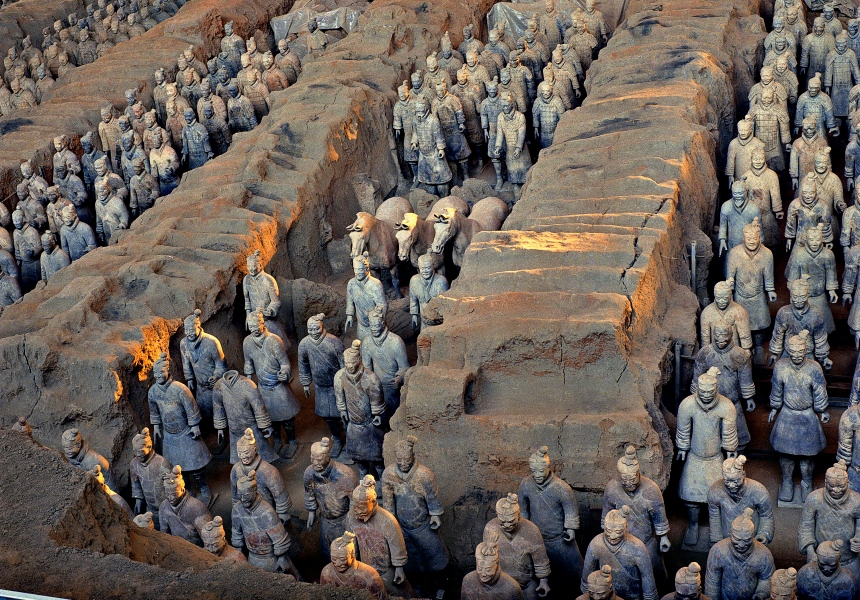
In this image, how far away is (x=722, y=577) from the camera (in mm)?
6730

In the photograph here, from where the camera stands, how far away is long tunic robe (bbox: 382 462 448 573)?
773 cm

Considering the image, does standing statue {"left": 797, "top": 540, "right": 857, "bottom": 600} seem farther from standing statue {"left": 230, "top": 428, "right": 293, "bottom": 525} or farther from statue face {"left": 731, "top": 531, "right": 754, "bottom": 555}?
standing statue {"left": 230, "top": 428, "right": 293, "bottom": 525}

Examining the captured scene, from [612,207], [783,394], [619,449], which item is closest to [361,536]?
[619,449]

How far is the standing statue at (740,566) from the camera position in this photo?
651 cm

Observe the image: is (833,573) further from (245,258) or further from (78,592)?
(245,258)

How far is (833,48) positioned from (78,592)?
34.2 feet

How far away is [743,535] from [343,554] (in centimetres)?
225

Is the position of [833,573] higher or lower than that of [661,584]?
higher

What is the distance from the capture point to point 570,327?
8211 mm

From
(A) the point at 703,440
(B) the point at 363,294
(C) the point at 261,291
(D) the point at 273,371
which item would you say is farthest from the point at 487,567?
(C) the point at 261,291

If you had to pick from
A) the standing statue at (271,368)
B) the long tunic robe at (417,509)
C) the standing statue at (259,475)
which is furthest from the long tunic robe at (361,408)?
the long tunic robe at (417,509)

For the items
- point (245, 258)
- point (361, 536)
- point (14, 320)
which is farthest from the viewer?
point (245, 258)

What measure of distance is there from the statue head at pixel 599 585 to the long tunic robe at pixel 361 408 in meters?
3.08

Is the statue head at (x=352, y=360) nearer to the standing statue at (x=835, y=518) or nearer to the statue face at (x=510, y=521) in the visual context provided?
the statue face at (x=510, y=521)
